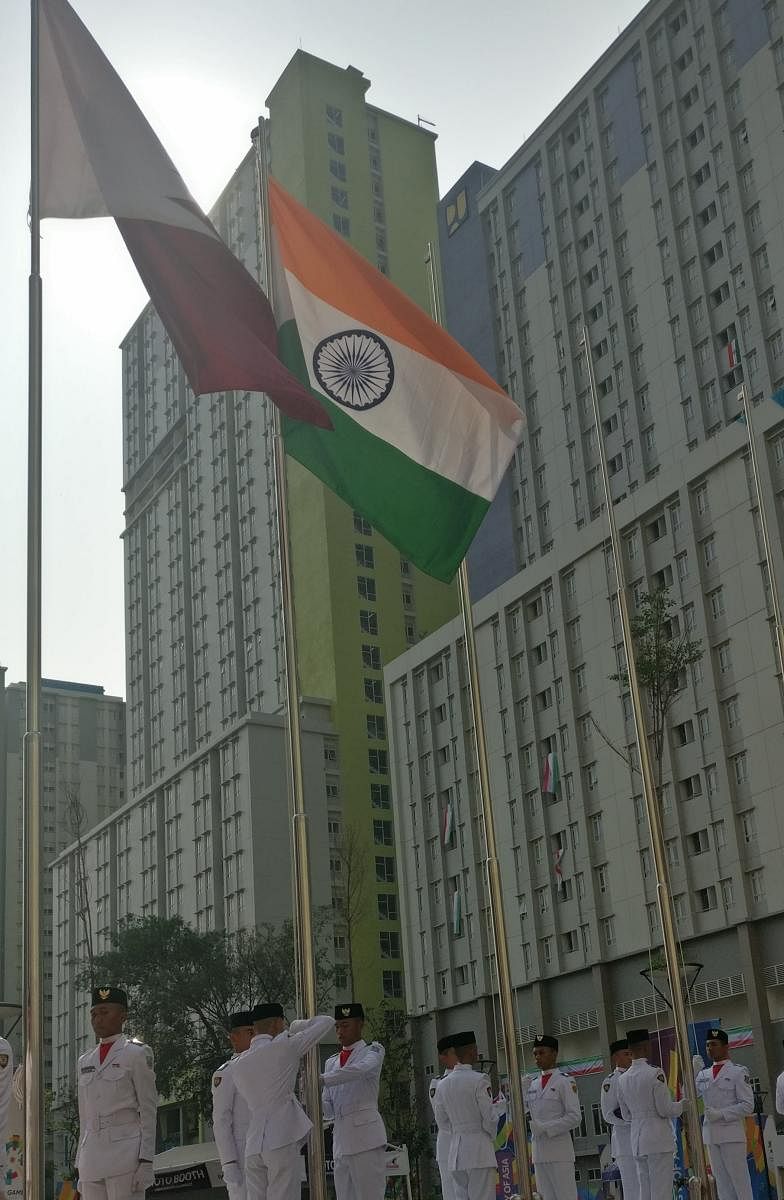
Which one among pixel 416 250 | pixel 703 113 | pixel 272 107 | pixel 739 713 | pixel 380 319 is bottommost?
pixel 380 319

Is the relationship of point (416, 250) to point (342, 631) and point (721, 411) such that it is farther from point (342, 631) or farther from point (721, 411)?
point (721, 411)

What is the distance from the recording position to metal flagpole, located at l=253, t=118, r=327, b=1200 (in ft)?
28.9

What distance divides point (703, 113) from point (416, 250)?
1254 inches

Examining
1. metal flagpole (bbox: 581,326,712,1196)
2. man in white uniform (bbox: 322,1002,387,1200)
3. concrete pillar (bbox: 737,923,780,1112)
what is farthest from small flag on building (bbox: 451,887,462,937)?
man in white uniform (bbox: 322,1002,387,1200)

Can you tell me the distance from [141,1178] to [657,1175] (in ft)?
21.4

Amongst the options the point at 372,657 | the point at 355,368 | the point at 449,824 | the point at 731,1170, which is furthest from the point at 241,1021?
the point at 372,657

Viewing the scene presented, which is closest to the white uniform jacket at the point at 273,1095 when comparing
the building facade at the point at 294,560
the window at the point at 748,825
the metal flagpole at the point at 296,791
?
the metal flagpole at the point at 296,791

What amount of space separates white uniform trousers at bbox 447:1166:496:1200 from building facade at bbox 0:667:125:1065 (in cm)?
8931

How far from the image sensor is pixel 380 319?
36.0ft

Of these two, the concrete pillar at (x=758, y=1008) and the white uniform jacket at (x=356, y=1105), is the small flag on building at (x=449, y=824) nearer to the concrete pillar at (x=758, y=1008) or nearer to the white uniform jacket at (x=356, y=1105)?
the concrete pillar at (x=758, y=1008)

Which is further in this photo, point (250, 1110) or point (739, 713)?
point (739, 713)

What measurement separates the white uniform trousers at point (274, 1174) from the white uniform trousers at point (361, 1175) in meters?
1.65

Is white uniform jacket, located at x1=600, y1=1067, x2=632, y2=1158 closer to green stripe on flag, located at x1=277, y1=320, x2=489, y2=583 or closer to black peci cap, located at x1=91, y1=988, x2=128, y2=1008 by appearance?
green stripe on flag, located at x1=277, y1=320, x2=489, y2=583

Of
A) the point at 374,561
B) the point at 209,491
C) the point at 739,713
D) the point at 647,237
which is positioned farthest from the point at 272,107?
the point at 739,713
